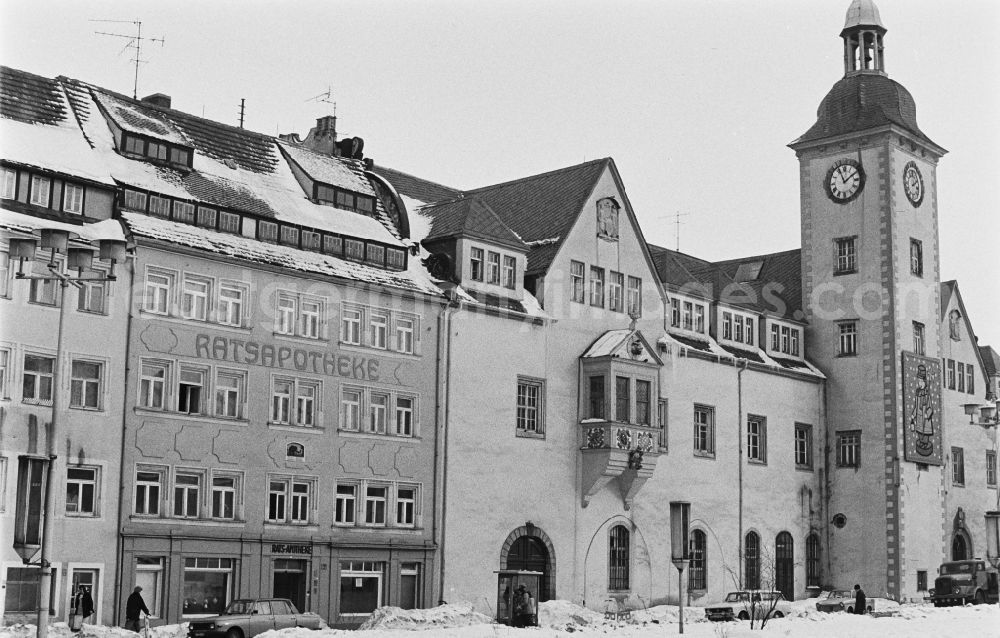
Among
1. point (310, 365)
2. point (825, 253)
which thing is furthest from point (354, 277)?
point (825, 253)

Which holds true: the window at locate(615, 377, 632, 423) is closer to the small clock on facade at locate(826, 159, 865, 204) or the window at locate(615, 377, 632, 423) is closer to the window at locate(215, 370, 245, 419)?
the window at locate(215, 370, 245, 419)

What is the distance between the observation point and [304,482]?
45.8m

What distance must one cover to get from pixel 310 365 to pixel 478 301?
787 cm

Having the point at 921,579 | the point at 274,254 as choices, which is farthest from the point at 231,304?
the point at 921,579

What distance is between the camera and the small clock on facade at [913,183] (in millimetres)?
71875

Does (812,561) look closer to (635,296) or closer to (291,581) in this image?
(635,296)

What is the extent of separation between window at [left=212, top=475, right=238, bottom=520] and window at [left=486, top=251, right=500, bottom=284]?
13614 millimetres

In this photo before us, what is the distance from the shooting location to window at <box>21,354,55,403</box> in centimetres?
3934

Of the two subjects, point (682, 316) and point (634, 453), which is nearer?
point (634, 453)

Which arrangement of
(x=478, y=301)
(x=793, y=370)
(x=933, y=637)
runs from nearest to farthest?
(x=933, y=637), (x=478, y=301), (x=793, y=370)

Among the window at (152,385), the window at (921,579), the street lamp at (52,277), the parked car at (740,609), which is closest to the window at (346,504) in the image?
the window at (152,385)

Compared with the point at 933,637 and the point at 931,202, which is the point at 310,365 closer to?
the point at 933,637

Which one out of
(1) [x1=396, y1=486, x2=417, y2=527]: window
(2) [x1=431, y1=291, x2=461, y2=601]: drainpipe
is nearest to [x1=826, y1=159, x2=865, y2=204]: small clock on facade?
(2) [x1=431, y1=291, x2=461, y2=601]: drainpipe

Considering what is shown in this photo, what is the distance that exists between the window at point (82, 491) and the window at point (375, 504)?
993 centimetres
